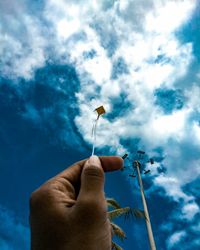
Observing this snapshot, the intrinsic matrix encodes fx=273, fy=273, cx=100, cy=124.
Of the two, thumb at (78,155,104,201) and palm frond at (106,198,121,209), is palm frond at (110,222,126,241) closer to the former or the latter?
palm frond at (106,198,121,209)

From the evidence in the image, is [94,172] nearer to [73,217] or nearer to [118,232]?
[73,217]

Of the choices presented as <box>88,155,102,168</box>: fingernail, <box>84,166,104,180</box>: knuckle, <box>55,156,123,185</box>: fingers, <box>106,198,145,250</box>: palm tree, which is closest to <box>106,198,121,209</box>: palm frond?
<box>106,198,145,250</box>: palm tree

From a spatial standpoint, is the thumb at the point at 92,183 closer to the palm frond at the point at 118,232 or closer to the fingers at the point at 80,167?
the fingers at the point at 80,167

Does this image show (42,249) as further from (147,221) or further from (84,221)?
(147,221)

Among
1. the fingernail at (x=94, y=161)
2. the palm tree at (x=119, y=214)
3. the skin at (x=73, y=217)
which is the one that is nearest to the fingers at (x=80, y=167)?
the fingernail at (x=94, y=161)

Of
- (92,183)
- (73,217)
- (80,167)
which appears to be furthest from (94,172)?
(80,167)

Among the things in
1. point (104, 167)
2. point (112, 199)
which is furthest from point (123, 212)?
point (104, 167)

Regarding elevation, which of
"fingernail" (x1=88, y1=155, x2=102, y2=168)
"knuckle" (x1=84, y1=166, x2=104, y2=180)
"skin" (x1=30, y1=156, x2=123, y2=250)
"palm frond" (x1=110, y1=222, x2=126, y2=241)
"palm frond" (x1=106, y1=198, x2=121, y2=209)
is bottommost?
"skin" (x1=30, y1=156, x2=123, y2=250)

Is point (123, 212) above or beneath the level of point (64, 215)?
above
